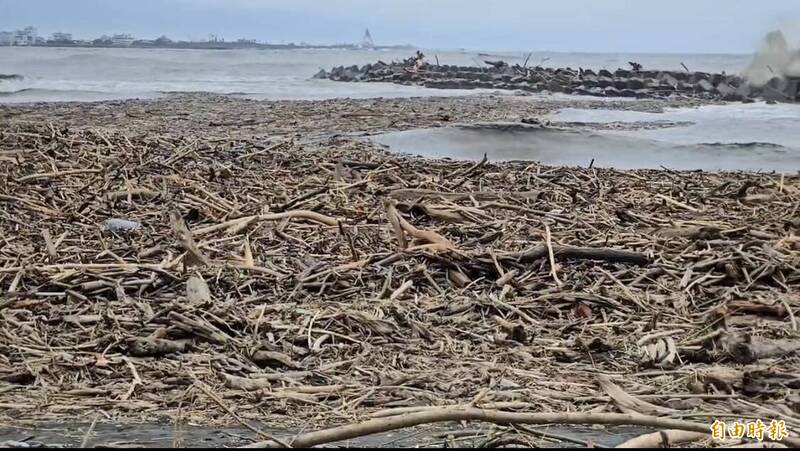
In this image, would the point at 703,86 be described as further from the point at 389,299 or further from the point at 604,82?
the point at 389,299

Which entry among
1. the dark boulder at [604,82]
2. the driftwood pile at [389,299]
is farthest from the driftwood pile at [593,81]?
the driftwood pile at [389,299]

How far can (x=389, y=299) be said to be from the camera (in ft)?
11.9

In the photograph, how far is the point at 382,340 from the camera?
10.3ft

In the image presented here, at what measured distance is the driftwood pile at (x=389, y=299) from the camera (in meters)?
2.52

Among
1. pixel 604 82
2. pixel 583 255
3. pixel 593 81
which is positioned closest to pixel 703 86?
pixel 604 82

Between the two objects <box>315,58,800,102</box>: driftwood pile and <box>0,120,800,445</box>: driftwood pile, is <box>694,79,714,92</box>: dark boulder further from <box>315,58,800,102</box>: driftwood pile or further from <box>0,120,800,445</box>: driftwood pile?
<box>0,120,800,445</box>: driftwood pile

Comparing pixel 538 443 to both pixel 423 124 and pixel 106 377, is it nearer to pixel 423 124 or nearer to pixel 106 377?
pixel 106 377

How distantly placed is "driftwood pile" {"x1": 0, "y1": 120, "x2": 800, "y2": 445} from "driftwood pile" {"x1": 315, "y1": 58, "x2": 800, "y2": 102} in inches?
700

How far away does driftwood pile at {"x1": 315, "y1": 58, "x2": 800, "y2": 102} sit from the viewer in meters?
22.7

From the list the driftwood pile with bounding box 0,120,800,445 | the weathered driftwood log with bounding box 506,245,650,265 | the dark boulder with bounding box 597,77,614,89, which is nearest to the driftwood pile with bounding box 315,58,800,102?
the dark boulder with bounding box 597,77,614,89

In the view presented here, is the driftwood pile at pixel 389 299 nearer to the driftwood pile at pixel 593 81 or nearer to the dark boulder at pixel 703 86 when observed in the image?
the driftwood pile at pixel 593 81

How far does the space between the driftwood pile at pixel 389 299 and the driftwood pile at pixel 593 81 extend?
17.8 metres

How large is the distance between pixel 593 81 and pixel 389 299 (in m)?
24.6

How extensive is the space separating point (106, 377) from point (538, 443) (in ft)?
4.93
